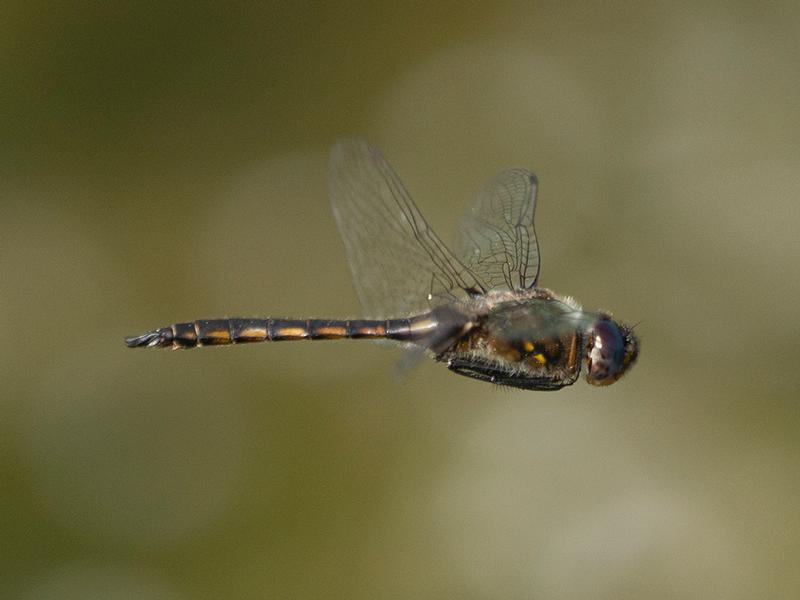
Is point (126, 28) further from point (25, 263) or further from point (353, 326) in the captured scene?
point (353, 326)

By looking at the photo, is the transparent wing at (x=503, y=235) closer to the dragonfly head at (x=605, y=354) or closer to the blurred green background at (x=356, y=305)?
the dragonfly head at (x=605, y=354)

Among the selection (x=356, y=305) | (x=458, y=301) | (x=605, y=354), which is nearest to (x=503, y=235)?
(x=458, y=301)

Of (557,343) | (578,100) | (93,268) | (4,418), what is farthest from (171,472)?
(578,100)

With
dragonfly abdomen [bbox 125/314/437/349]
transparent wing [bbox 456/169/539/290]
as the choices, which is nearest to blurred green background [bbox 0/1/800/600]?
dragonfly abdomen [bbox 125/314/437/349]

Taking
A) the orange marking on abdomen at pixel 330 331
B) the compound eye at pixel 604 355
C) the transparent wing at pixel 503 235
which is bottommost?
the compound eye at pixel 604 355

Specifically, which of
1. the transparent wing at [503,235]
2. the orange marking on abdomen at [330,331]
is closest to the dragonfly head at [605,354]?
the transparent wing at [503,235]

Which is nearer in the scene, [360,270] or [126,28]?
[360,270]
